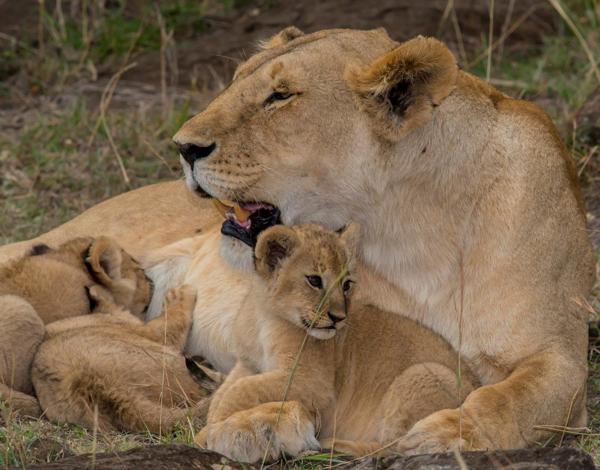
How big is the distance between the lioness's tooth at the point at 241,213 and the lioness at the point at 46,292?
932 mm

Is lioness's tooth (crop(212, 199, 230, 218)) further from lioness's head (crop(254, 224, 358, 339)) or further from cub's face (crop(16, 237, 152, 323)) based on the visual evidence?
cub's face (crop(16, 237, 152, 323))

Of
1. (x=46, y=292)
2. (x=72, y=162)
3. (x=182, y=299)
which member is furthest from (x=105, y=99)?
(x=46, y=292)

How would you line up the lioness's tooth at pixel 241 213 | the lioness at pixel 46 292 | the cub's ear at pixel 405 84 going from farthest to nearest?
1. the lioness at pixel 46 292
2. the lioness's tooth at pixel 241 213
3. the cub's ear at pixel 405 84

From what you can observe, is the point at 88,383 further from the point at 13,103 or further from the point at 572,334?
the point at 13,103

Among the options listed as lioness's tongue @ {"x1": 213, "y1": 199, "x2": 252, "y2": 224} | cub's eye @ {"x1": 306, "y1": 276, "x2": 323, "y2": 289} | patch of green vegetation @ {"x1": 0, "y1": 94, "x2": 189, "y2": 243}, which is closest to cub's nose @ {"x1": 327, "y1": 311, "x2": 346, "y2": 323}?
cub's eye @ {"x1": 306, "y1": 276, "x2": 323, "y2": 289}

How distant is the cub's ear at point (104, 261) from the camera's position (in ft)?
18.4

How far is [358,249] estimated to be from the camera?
15.5 ft

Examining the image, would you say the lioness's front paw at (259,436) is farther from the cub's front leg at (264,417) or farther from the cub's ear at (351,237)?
the cub's ear at (351,237)

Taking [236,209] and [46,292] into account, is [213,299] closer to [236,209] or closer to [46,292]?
[46,292]

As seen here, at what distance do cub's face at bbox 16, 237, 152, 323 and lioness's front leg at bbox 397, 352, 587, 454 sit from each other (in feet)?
5.95

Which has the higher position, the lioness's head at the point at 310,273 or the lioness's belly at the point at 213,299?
the lioness's head at the point at 310,273

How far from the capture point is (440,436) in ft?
13.6

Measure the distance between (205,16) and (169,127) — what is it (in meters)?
1.93

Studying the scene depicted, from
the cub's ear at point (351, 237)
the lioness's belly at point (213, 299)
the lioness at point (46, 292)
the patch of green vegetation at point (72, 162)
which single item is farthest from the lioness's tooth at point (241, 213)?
the patch of green vegetation at point (72, 162)
